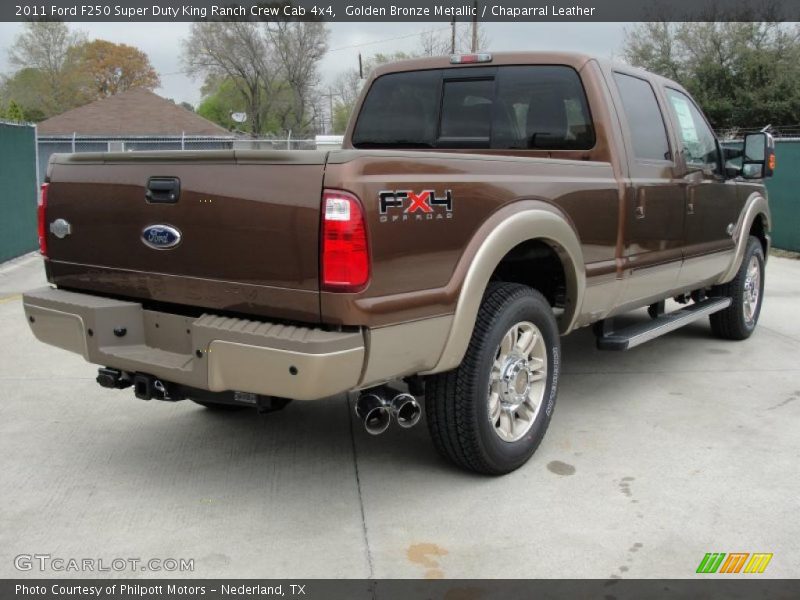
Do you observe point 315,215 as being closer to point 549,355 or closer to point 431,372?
point 431,372

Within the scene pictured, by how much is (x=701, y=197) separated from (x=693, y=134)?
1.74 feet

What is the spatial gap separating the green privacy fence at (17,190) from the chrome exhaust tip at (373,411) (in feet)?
31.0

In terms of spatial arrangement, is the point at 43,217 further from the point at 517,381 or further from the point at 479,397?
the point at 517,381

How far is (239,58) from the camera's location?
5206cm

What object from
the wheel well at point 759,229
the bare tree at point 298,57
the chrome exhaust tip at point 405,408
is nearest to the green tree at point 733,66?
the bare tree at point 298,57

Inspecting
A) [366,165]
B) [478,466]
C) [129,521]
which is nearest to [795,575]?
[478,466]

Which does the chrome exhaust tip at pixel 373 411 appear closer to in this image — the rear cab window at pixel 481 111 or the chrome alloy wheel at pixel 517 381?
the chrome alloy wheel at pixel 517 381

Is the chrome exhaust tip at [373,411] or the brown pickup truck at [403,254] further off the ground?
the brown pickup truck at [403,254]

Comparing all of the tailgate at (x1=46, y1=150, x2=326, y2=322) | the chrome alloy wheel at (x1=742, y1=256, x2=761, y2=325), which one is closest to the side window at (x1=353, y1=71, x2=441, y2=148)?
the tailgate at (x1=46, y1=150, x2=326, y2=322)

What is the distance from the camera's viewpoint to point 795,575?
312 cm

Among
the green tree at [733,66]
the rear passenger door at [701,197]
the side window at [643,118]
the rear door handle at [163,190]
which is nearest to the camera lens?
the rear door handle at [163,190]

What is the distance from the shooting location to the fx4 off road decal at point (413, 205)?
3.13m

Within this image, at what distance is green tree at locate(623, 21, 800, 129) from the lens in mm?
34656
